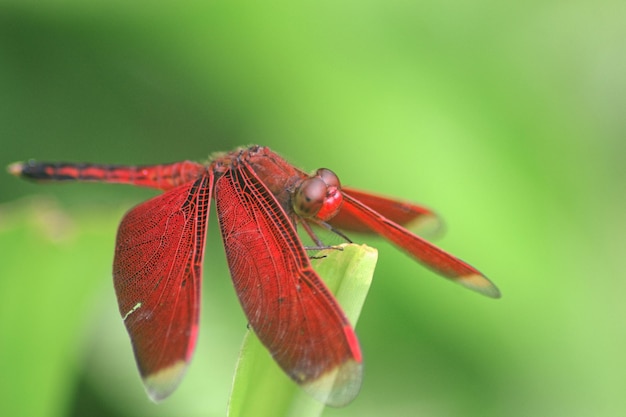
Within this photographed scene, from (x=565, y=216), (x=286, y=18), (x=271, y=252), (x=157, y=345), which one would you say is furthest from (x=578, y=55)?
(x=157, y=345)

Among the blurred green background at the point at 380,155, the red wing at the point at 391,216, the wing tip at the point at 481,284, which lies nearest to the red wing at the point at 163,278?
the blurred green background at the point at 380,155

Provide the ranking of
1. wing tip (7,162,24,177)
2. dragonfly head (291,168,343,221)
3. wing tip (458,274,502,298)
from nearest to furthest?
wing tip (458,274,502,298) < dragonfly head (291,168,343,221) < wing tip (7,162,24,177)

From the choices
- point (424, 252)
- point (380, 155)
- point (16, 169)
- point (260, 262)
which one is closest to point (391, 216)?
point (424, 252)

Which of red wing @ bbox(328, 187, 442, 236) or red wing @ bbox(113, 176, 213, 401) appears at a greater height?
red wing @ bbox(328, 187, 442, 236)

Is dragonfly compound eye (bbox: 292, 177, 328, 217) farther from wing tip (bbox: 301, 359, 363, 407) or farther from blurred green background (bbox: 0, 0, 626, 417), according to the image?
wing tip (bbox: 301, 359, 363, 407)

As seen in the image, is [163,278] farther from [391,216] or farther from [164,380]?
[391,216]

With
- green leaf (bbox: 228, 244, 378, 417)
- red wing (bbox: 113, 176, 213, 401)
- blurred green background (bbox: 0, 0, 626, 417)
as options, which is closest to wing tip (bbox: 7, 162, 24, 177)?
blurred green background (bbox: 0, 0, 626, 417)
